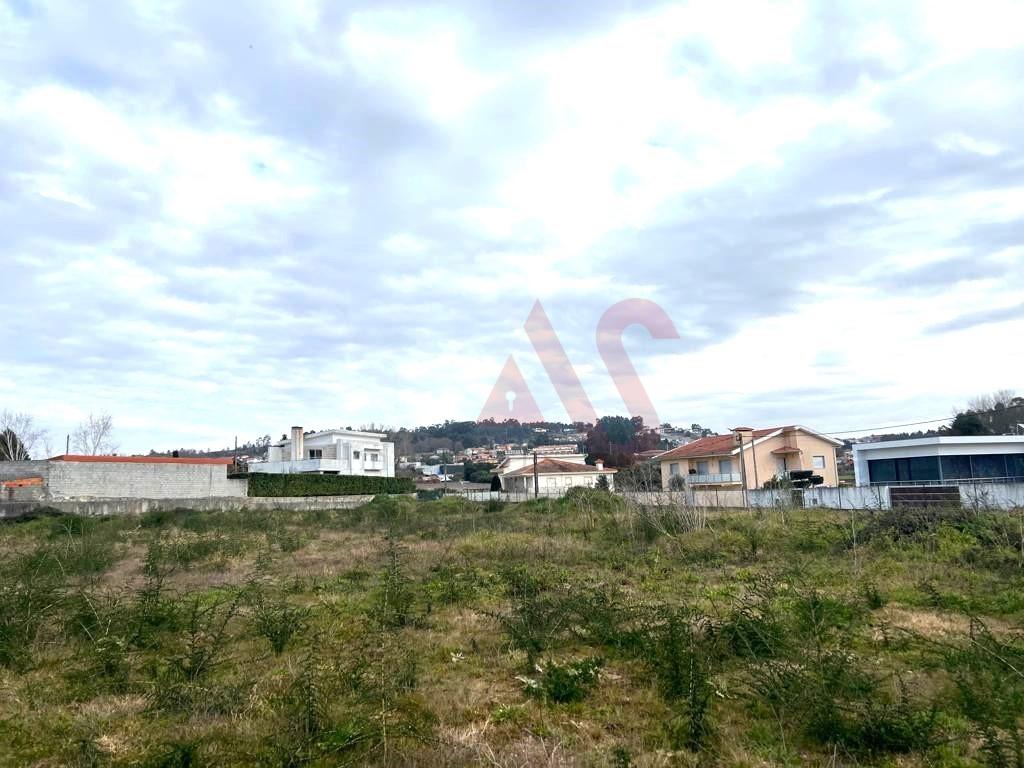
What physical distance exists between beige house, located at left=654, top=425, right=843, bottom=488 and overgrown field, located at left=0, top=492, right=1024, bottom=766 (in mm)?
23808

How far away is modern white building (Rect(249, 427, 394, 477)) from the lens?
156 feet

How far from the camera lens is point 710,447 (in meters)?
37.2

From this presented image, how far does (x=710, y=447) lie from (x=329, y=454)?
2789cm

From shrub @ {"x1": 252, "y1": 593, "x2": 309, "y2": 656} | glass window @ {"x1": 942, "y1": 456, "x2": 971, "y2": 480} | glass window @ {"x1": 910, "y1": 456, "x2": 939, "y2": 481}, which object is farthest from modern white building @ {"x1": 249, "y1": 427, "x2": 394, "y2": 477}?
shrub @ {"x1": 252, "y1": 593, "x2": 309, "y2": 656}

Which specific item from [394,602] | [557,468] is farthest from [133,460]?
[394,602]

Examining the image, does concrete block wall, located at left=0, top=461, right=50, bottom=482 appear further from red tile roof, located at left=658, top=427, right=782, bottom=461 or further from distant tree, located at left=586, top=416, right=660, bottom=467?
distant tree, located at left=586, top=416, right=660, bottom=467

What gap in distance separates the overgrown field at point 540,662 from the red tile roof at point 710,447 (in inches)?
965

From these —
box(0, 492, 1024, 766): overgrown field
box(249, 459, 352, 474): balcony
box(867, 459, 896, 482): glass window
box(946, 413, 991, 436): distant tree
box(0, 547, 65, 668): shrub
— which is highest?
box(946, 413, 991, 436): distant tree

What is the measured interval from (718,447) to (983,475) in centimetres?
1246

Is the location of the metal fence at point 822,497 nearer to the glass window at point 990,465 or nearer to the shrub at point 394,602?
the shrub at point 394,602

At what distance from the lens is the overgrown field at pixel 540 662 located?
387 cm

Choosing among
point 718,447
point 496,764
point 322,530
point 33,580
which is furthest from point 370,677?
point 718,447

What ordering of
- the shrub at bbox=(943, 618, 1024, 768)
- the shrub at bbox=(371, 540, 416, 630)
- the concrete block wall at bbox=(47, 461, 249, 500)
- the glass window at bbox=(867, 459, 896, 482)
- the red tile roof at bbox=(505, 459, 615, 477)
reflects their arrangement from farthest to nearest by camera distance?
the red tile roof at bbox=(505, 459, 615, 477)
the glass window at bbox=(867, 459, 896, 482)
the concrete block wall at bbox=(47, 461, 249, 500)
the shrub at bbox=(371, 540, 416, 630)
the shrub at bbox=(943, 618, 1024, 768)

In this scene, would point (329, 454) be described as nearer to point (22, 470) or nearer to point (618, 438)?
point (22, 470)
